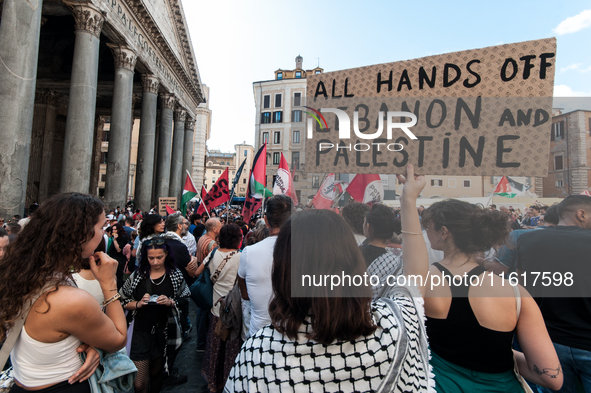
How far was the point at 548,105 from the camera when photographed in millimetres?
1582

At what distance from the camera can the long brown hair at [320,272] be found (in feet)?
3.77

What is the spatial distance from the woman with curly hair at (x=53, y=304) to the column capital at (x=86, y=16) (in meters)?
13.2

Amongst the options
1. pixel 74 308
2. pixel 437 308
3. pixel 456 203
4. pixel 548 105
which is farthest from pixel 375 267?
pixel 74 308

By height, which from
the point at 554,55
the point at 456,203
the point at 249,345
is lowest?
the point at 249,345

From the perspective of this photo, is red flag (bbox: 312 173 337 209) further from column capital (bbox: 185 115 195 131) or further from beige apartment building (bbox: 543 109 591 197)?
column capital (bbox: 185 115 195 131)

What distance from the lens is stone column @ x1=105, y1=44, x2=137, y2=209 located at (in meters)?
14.5

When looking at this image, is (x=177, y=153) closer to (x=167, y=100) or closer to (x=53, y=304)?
(x=167, y=100)

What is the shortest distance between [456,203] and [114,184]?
51.7 feet

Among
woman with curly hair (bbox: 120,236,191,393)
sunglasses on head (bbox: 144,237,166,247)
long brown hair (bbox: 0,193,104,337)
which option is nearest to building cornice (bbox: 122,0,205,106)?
sunglasses on head (bbox: 144,237,166,247)

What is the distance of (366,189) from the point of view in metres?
2.08

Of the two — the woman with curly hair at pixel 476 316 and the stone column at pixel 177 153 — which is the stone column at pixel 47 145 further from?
the woman with curly hair at pixel 476 316

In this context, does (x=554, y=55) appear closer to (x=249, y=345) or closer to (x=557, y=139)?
(x=557, y=139)

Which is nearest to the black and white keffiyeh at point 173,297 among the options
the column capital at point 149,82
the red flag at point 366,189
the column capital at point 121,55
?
the red flag at point 366,189

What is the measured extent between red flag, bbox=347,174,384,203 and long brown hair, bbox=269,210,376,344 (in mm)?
754
